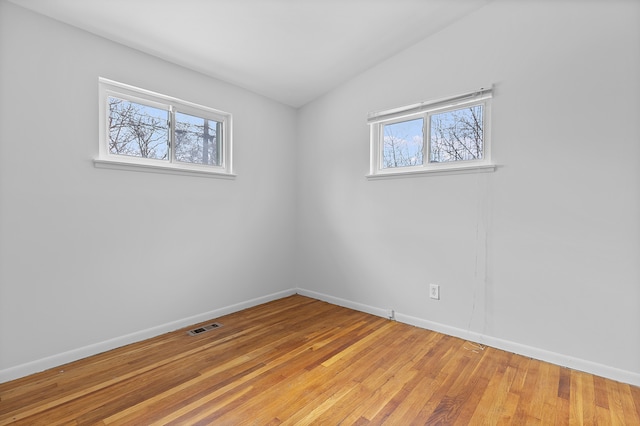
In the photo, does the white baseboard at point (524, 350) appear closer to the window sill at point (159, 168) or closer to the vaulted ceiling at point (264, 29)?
the window sill at point (159, 168)

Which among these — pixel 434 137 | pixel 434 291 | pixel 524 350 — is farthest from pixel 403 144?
pixel 524 350

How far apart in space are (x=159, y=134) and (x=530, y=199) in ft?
10.2

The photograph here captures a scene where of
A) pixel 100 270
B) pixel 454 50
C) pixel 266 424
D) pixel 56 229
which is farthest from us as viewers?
pixel 454 50

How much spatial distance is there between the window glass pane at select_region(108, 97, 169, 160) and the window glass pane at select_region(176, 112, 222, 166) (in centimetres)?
13

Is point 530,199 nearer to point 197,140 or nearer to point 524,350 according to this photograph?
point 524,350

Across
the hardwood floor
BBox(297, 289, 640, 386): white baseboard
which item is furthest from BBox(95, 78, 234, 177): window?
BBox(297, 289, 640, 386): white baseboard

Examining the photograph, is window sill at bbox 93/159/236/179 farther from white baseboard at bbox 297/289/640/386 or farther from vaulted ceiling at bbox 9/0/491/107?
white baseboard at bbox 297/289/640/386

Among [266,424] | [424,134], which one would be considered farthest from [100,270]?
[424,134]

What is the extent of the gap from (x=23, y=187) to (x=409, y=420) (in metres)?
2.71

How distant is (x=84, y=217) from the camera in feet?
7.40

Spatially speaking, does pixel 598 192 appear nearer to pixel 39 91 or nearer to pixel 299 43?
pixel 299 43

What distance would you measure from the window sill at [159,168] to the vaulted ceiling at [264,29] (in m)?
0.94

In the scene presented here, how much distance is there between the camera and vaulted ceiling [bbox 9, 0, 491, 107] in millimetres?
2141

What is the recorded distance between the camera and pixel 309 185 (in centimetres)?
385
